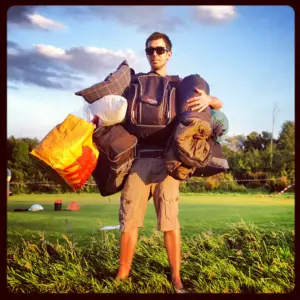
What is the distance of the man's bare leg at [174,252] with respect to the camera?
3117mm

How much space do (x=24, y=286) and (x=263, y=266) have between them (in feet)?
6.36

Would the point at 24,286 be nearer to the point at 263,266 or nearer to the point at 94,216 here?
the point at 94,216

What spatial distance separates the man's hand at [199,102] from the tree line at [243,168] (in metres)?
1.40

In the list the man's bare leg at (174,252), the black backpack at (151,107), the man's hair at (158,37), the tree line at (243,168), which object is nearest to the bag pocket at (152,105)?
the black backpack at (151,107)

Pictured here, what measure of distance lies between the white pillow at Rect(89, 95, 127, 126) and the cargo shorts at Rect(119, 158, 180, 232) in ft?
1.23

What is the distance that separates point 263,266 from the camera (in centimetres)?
342

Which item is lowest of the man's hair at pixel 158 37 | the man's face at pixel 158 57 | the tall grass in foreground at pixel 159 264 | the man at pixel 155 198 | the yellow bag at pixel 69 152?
the tall grass in foreground at pixel 159 264

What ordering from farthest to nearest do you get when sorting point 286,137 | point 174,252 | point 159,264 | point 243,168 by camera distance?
point 243,168
point 286,137
point 159,264
point 174,252

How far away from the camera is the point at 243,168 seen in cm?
517

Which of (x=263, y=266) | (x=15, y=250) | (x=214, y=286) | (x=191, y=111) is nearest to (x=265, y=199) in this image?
(x=263, y=266)

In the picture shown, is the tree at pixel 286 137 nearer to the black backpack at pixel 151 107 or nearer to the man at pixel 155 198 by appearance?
the man at pixel 155 198

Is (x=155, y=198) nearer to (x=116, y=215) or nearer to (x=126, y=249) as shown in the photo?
(x=126, y=249)

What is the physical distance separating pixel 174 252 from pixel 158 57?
1487 mm

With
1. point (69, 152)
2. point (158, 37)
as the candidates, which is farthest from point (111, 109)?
point (158, 37)
